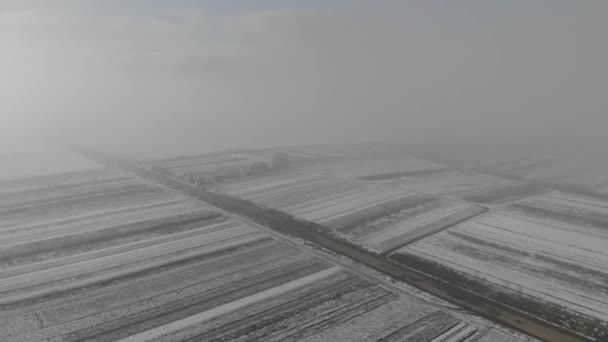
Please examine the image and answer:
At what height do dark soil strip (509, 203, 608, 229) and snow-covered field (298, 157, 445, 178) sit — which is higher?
dark soil strip (509, 203, 608, 229)

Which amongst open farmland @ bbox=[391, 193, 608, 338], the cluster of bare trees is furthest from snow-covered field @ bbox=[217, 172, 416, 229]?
open farmland @ bbox=[391, 193, 608, 338]

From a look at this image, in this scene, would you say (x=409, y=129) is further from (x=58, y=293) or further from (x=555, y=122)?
(x=58, y=293)

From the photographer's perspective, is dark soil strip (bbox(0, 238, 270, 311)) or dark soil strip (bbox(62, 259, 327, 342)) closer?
dark soil strip (bbox(62, 259, 327, 342))

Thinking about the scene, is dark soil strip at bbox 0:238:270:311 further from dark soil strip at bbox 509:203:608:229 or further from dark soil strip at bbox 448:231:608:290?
dark soil strip at bbox 509:203:608:229

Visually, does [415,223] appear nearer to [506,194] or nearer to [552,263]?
[552,263]

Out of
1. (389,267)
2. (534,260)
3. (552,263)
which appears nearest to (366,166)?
(534,260)

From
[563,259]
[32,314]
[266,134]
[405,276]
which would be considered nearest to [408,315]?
[405,276]

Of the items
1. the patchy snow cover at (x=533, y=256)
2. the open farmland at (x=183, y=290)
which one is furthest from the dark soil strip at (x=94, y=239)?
the patchy snow cover at (x=533, y=256)
